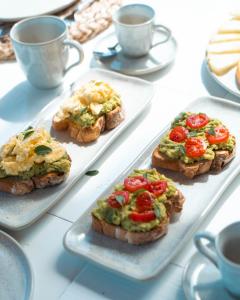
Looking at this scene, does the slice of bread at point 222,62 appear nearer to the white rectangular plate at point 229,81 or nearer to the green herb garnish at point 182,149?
the white rectangular plate at point 229,81

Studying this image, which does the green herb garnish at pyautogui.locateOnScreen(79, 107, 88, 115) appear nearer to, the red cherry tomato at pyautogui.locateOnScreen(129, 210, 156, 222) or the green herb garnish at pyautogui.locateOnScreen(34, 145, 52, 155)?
the green herb garnish at pyautogui.locateOnScreen(34, 145, 52, 155)

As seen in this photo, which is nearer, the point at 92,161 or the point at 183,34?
the point at 92,161

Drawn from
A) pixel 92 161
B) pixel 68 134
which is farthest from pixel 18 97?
pixel 92 161

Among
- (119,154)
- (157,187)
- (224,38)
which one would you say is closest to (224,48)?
(224,38)

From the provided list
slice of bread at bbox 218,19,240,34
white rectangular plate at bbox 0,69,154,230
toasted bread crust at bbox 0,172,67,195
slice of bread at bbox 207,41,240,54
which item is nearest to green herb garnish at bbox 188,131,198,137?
white rectangular plate at bbox 0,69,154,230

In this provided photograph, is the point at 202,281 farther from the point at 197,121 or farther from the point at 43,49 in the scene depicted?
the point at 43,49

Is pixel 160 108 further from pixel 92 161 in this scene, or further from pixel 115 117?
pixel 92 161

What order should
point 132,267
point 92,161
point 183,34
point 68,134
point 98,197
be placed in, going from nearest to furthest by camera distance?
point 132,267 < point 98,197 < point 92,161 < point 68,134 < point 183,34
